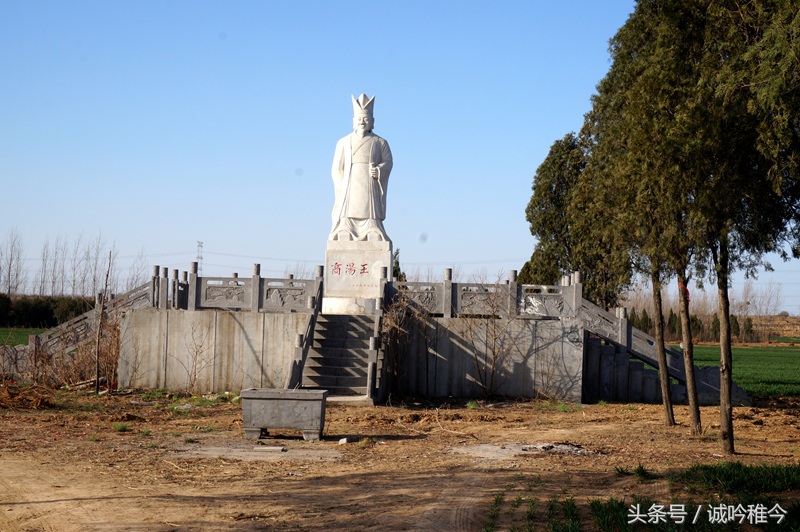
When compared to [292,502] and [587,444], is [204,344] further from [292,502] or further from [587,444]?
[292,502]

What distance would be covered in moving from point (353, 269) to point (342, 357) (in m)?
3.82

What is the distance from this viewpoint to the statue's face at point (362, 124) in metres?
24.3

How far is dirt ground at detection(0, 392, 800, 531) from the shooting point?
8.48 meters

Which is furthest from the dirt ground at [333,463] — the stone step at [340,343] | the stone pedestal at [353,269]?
the stone pedestal at [353,269]

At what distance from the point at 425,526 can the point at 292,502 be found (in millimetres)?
1683

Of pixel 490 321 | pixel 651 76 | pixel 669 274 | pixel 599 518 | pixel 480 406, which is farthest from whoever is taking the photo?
pixel 490 321

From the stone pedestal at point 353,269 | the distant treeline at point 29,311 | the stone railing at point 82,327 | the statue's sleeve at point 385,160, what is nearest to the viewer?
the stone railing at point 82,327

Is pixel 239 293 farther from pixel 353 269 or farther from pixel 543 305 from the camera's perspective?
pixel 543 305

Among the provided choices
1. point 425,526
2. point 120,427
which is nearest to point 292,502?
point 425,526

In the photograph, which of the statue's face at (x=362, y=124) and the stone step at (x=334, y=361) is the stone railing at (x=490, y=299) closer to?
the stone step at (x=334, y=361)

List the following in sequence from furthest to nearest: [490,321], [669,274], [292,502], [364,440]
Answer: [490,321]
[669,274]
[364,440]
[292,502]

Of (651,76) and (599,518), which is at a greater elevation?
(651,76)

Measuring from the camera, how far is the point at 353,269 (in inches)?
910

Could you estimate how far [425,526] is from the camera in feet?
26.3
